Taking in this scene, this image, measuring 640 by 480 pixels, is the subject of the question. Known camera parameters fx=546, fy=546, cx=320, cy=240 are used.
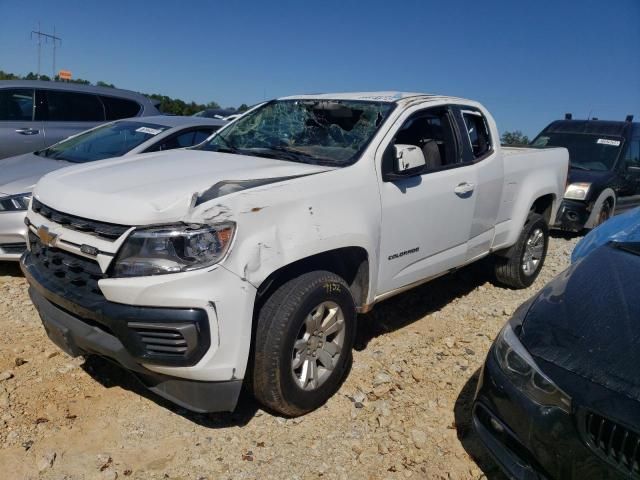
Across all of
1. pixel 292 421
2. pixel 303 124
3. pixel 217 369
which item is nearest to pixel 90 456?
pixel 217 369

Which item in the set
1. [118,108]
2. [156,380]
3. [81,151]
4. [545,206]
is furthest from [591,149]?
[156,380]

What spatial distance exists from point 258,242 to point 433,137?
7.13 feet

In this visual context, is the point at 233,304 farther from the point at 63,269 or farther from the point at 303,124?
the point at 303,124

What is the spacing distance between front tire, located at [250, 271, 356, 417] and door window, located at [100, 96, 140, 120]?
232 inches

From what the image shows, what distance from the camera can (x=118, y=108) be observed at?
25.5 ft

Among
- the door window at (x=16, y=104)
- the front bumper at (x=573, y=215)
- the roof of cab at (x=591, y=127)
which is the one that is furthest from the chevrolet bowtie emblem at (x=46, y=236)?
the roof of cab at (x=591, y=127)

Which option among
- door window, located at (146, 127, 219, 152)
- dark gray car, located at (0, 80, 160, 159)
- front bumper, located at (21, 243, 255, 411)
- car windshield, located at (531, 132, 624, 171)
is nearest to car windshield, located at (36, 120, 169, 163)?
door window, located at (146, 127, 219, 152)

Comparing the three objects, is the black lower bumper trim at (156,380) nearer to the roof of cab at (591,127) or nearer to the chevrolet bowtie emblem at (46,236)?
the chevrolet bowtie emblem at (46,236)

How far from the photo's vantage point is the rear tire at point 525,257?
17.2ft

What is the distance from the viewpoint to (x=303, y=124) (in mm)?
3973

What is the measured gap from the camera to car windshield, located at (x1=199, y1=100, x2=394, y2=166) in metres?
3.54

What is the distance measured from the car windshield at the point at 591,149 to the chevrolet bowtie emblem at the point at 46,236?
810cm

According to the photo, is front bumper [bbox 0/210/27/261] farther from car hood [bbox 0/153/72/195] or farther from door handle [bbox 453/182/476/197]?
door handle [bbox 453/182/476/197]

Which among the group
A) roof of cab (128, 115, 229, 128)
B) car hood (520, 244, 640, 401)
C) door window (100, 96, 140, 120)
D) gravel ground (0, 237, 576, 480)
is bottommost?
gravel ground (0, 237, 576, 480)
